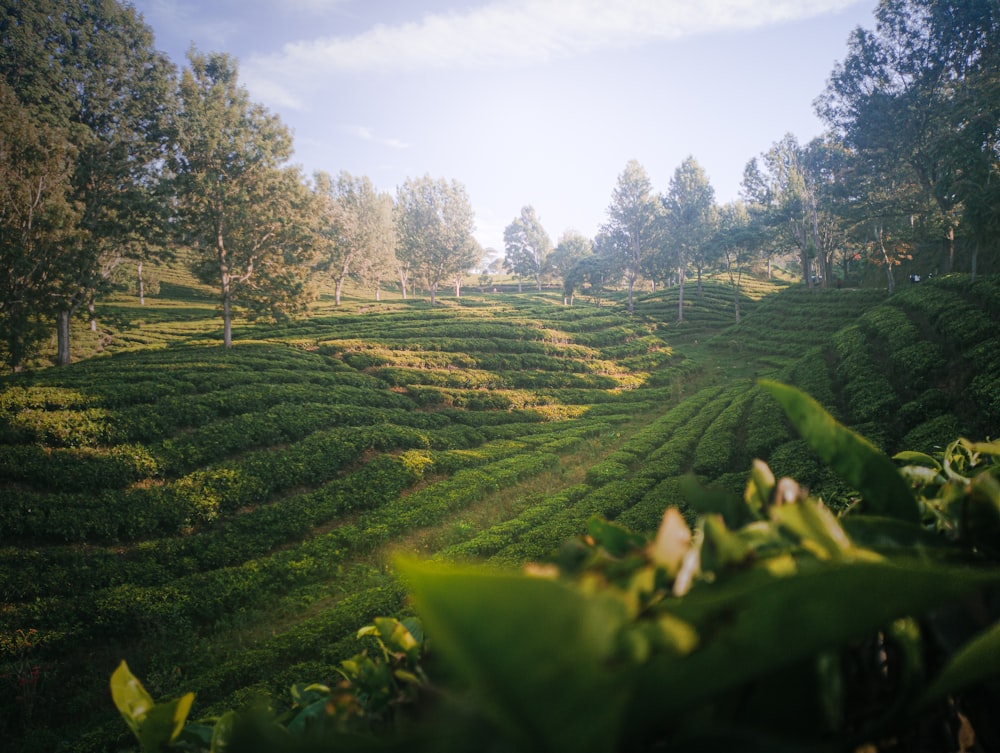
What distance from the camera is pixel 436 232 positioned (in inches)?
1945

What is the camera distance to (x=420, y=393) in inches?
686

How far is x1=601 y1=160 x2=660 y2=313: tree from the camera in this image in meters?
38.6

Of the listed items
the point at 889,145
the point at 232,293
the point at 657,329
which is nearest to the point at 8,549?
the point at 232,293

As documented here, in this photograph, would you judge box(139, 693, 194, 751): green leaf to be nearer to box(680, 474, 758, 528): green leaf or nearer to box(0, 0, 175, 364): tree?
box(680, 474, 758, 528): green leaf

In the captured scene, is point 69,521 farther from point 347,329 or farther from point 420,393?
point 347,329

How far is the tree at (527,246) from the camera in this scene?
5881cm

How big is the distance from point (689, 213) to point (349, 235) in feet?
94.5

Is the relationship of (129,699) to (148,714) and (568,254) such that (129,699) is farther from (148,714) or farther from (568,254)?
(568,254)

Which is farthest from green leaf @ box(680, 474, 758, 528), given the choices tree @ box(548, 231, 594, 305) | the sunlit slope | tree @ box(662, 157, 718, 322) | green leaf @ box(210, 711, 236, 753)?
tree @ box(548, 231, 594, 305)

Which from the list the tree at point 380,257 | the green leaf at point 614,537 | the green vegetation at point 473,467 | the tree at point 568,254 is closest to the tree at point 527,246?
the tree at point 568,254

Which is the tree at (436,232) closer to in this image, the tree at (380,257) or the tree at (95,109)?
the tree at (380,257)

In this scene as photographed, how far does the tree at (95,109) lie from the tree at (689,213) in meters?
33.4

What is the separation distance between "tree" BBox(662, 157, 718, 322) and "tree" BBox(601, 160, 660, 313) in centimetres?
130

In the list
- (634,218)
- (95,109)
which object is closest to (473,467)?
(95,109)
